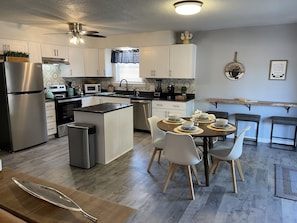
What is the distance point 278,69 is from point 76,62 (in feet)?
15.6

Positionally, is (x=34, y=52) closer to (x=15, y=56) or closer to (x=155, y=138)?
(x=15, y=56)

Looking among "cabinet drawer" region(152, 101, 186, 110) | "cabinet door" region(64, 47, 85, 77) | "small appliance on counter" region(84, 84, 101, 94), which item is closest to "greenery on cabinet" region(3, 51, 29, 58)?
"cabinet door" region(64, 47, 85, 77)

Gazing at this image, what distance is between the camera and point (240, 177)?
129 inches

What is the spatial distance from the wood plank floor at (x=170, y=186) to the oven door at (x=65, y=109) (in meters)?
0.96

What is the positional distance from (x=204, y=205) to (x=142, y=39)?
4.16 m

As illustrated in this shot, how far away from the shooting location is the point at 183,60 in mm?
5191

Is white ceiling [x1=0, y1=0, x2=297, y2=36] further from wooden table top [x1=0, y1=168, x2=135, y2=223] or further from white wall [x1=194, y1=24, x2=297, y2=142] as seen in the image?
wooden table top [x1=0, y1=168, x2=135, y2=223]

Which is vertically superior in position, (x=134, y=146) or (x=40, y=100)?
(x=40, y=100)

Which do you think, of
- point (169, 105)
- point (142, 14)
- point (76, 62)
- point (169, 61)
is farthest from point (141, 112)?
point (142, 14)

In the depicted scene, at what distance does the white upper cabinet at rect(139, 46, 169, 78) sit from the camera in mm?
5375

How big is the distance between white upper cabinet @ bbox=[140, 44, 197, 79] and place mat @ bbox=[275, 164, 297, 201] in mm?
2664

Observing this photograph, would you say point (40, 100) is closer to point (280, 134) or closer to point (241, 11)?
point (241, 11)

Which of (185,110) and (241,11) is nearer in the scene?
(241,11)

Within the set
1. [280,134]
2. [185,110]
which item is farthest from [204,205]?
[280,134]
